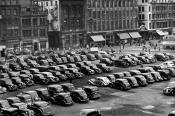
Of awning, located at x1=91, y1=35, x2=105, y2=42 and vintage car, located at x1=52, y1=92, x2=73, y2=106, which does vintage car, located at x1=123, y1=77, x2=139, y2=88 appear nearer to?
vintage car, located at x1=52, y1=92, x2=73, y2=106

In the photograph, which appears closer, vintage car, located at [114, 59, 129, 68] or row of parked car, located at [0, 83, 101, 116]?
row of parked car, located at [0, 83, 101, 116]

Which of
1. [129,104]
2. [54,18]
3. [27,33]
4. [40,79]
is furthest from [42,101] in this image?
[54,18]

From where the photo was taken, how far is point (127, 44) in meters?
148

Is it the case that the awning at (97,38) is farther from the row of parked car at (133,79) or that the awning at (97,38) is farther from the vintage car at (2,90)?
the vintage car at (2,90)

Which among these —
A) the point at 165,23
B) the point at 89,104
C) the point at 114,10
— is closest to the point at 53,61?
the point at 89,104

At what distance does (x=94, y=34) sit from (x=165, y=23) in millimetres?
48050

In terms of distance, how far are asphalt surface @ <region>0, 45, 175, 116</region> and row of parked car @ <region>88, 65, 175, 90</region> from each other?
54.6 inches

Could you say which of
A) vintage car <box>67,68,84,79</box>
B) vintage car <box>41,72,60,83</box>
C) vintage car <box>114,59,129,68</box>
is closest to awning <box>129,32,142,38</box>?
vintage car <box>114,59,129,68</box>

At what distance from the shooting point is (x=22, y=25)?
124062 mm

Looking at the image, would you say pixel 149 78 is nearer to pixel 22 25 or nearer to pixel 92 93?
pixel 92 93

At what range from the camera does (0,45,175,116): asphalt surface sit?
4906 cm

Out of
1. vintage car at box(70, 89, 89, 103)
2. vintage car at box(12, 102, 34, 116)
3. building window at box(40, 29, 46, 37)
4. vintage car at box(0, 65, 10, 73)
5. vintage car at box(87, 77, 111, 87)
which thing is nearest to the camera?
vintage car at box(12, 102, 34, 116)

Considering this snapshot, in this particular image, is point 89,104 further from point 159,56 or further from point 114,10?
point 114,10

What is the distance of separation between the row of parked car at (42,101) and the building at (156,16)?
354 feet
